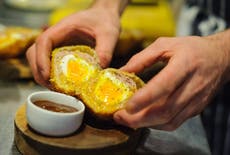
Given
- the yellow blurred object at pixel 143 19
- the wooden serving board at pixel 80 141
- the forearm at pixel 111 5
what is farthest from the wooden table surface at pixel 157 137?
the yellow blurred object at pixel 143 19

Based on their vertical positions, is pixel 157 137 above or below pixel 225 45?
below

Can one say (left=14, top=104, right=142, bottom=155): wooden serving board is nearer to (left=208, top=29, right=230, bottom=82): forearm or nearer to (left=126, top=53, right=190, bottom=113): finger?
(left=126, top=53, right=190, bottom=113): finger

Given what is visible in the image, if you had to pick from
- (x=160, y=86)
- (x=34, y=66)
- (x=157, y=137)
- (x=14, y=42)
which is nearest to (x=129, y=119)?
(x=160, y=86)

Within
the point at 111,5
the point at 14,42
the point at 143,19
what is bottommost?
the point at 143,19

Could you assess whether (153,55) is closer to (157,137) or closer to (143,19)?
(157,137)

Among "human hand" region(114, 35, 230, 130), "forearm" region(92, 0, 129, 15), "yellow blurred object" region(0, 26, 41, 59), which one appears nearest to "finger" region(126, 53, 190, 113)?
"human hand" region(114, 35, 230, 130)

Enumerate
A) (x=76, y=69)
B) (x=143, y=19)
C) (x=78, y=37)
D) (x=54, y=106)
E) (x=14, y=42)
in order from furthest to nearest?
(x=143, y=19), (x=14, y=42), (x=78, y=37), (x=76, y=69), (x=54, y=106)

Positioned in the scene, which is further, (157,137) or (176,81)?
(157,137)

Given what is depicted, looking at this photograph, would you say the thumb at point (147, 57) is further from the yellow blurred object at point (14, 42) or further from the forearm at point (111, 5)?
the yellow blurred object at point (14, 42)
